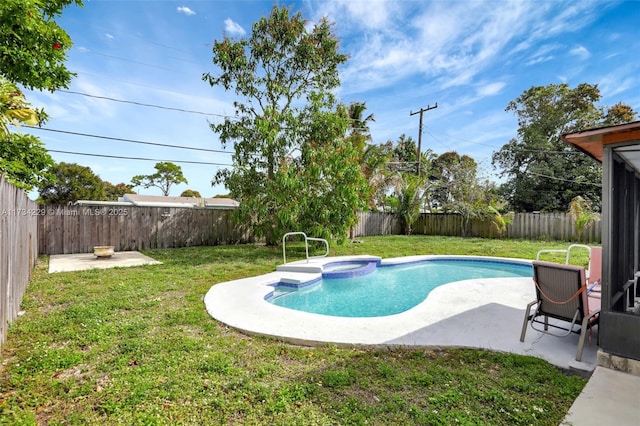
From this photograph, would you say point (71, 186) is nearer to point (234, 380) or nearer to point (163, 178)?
point (163, 178)

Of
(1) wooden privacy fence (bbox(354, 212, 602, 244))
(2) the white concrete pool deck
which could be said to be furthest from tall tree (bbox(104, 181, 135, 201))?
(2) the white concrete pool deck

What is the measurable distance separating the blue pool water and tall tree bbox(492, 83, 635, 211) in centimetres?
1627

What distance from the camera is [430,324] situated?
13.7 feet

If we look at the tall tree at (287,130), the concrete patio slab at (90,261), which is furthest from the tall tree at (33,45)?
the tall tree at (287,130)

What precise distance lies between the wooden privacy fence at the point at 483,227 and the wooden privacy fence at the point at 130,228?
644cm

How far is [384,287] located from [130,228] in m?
9.82

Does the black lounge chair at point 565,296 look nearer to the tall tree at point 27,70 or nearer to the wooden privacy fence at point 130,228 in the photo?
the tall tree at point 27,70

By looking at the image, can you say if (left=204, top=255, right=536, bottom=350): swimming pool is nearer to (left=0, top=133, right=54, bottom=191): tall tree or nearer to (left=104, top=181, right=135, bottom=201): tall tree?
(left=0, top=133, right=54, bottom=191): tall tree

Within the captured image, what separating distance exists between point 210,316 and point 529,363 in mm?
3900

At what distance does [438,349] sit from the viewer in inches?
136

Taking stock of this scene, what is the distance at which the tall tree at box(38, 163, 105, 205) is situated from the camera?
20.4m

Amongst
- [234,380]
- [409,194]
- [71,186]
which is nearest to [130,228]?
[234,380]

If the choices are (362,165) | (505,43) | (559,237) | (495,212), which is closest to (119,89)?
(362,165)

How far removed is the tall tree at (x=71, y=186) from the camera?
20391mm
